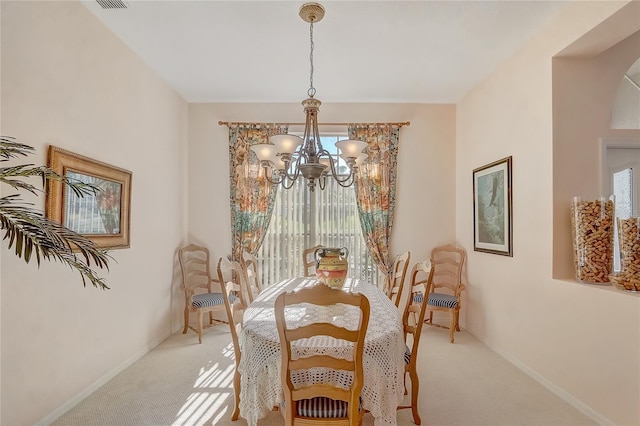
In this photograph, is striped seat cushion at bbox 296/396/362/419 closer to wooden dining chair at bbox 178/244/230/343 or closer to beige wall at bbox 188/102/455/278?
wooden dining chair at bbox 178/244/230/343

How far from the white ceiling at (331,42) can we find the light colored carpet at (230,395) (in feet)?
9.81

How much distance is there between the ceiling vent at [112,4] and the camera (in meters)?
2.38

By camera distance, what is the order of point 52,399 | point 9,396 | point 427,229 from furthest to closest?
point 427,229 < point 52,399 < point 9,396

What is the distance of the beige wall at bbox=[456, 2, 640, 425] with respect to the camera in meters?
2.13

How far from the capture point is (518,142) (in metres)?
3.07

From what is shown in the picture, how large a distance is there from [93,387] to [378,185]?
11.7ft

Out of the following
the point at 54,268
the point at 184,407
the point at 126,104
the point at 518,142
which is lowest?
the point at 184,407

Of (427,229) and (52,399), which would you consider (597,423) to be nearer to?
(427,229)

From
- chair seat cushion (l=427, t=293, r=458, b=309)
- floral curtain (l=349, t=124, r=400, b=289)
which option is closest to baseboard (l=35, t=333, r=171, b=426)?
floral curtain (l=349, t=124, r=400, b=289)

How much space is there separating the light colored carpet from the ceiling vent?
9.84 feet

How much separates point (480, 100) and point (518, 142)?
0.95 metres

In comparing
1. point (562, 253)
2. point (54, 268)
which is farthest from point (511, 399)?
point (54, 268)

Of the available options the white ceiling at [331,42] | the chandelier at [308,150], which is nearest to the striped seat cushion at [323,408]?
the chandelier at [308,150]

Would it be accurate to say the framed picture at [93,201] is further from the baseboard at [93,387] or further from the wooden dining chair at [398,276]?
the wooden dining chair at [398,276]
